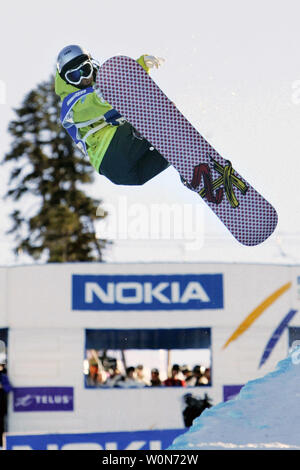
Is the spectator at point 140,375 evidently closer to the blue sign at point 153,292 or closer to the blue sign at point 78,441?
the blue sign at point 153,292

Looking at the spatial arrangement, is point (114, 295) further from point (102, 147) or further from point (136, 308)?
point (102, 147)

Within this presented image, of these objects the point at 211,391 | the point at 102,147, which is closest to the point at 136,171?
the point at 102,147

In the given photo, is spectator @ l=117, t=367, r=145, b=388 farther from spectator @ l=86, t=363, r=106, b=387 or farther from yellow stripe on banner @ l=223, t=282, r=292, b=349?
yellow stripe on banner @ l=223, t=282, r=292, b=349

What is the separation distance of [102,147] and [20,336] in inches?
387

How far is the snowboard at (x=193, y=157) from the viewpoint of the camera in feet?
25.7

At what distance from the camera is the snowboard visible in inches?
309

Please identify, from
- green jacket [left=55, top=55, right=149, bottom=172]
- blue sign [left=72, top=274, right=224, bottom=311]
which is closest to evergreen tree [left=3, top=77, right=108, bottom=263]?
blue sign [left=72, top=274, right=224, bottom=311]

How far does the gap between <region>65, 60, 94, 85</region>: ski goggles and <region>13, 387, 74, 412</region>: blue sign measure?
9612 millimetres

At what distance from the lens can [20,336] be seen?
1711cm

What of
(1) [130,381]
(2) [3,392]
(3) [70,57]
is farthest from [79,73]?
(1) [130,381]

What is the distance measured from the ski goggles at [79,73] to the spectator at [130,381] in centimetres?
901

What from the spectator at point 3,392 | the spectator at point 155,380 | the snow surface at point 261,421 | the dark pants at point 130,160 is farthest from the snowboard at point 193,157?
the spectator at point 155,380

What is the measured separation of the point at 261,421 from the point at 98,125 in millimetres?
3008
